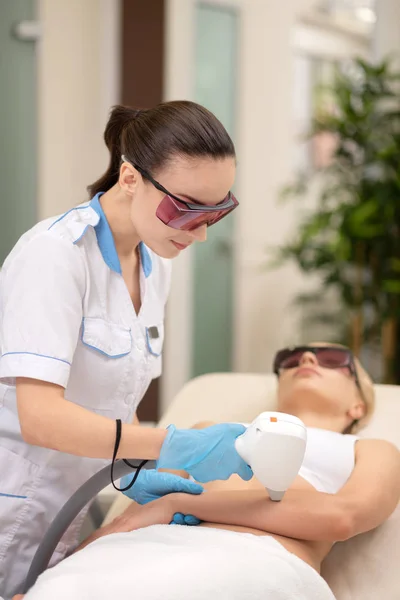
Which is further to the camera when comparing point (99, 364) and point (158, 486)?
point (158, 486)

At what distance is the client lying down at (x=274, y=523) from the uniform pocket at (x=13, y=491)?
17 cm

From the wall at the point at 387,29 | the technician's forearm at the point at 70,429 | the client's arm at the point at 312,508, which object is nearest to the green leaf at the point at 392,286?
the wall at the point at 387,29

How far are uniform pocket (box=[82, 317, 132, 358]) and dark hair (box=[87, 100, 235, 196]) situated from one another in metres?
0.31

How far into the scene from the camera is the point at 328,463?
168 cm

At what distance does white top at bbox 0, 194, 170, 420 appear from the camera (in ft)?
3.95

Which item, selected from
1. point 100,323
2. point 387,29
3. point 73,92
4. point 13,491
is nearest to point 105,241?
point 100,323

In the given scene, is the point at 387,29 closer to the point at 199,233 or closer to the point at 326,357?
the point at 326,357

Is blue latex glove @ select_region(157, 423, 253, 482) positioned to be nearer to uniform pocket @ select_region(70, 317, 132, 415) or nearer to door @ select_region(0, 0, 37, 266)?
uniform pocket @ select_region(70, 317, 132, 415)

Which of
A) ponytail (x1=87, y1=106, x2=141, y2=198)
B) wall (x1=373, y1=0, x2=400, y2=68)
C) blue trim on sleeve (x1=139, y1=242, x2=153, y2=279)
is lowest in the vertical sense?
blue trim on sleeve (x1=139, y1=242, x2=153, y2=279)

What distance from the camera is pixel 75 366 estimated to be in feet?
4.49

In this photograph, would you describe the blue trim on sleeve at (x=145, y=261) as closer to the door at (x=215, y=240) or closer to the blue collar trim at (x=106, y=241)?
the blue collar trim at (x=106, y=241)

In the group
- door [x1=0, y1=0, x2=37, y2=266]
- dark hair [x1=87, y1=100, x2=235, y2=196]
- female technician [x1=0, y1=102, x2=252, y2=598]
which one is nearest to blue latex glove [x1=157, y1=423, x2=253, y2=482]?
female technician [x1=0, y1=102, x2=252, y2=598]

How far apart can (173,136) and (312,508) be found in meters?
0.77

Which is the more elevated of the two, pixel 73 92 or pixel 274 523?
pixel 73 92
